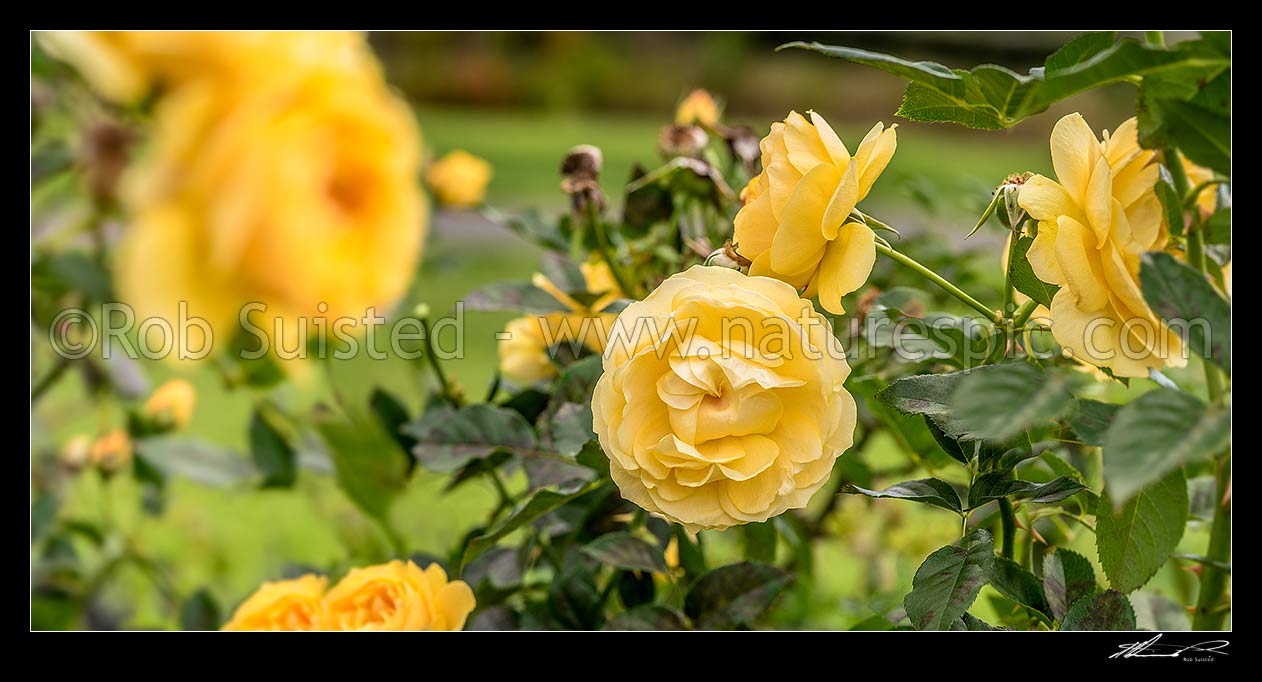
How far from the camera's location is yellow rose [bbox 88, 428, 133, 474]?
762mm

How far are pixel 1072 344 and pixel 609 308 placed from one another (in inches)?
7.6

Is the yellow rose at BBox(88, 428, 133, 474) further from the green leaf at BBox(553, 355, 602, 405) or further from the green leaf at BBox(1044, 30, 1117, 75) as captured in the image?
the green leaf at BBox(1044, 30, 1117, 75)

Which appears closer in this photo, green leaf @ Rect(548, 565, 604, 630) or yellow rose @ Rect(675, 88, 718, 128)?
green leaf @ Rect(548, 565, 604, 630)

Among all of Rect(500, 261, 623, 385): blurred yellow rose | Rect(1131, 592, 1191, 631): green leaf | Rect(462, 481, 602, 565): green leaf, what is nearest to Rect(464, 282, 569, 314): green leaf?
Rect(500, 261, 623, 385): blurred yellow rose

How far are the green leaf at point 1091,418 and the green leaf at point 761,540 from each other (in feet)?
0.67

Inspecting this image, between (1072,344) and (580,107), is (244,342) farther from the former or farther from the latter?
(580,107)

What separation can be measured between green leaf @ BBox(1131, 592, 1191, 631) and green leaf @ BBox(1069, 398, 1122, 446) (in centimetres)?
18

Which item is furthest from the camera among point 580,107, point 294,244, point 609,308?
point 580,107

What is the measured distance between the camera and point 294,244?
0.71 feet

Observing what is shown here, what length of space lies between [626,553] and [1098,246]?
242mm

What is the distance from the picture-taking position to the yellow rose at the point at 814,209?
338 mm

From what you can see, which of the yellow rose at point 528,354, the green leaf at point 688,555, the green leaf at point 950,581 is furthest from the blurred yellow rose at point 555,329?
the green leaf at point 950,581

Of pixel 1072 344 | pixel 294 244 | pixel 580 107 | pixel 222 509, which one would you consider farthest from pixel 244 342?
pixel 580 107

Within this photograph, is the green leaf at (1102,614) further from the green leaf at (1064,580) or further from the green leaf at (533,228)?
the green leaf at (533,228)
